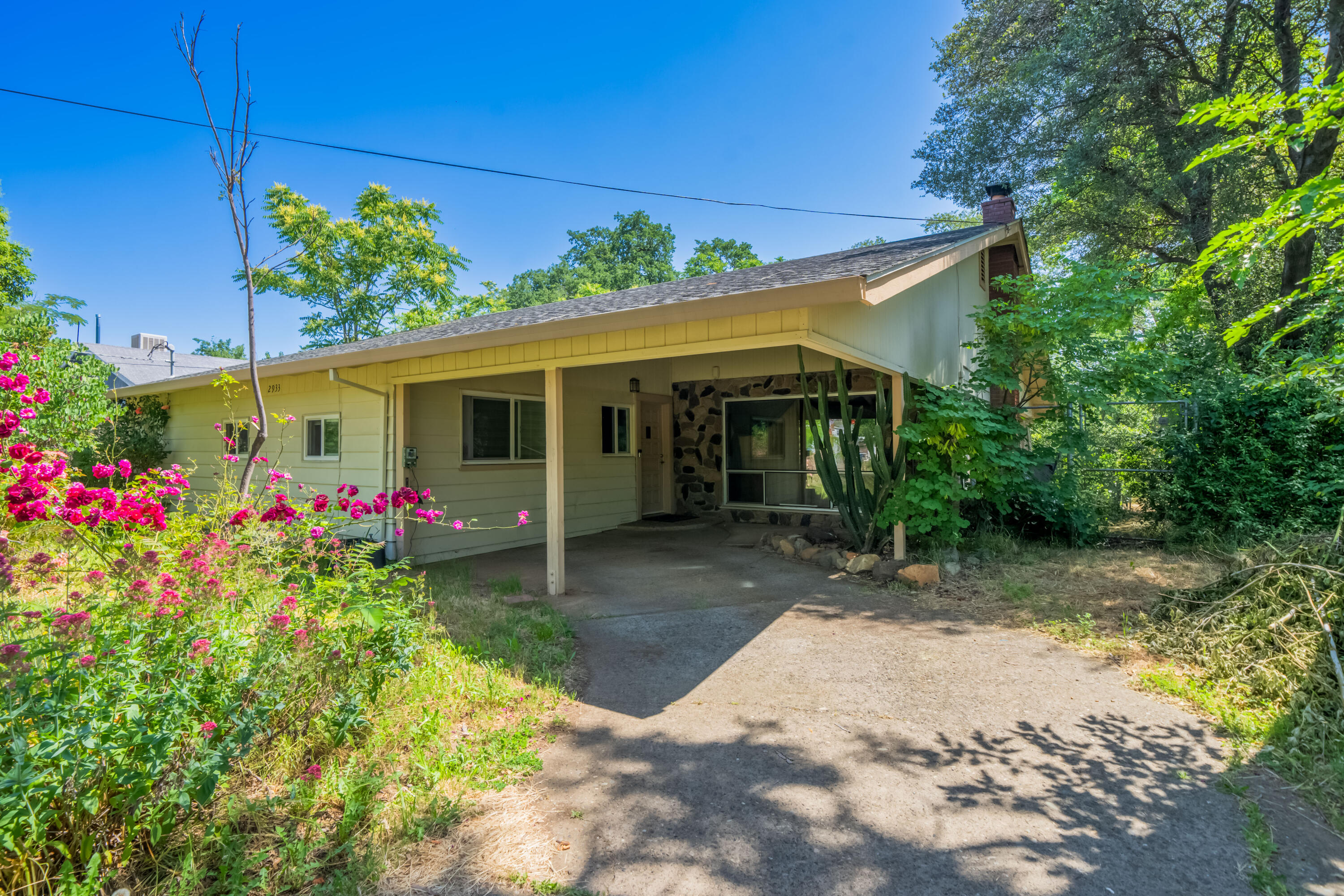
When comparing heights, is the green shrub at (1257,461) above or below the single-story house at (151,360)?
below

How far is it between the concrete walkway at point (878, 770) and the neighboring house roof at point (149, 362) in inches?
788

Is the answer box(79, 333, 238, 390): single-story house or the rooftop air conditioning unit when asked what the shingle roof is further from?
the rooftop air conditioning unit

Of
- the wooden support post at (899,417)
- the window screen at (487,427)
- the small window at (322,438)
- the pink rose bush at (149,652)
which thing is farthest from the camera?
the small window at (322,438)

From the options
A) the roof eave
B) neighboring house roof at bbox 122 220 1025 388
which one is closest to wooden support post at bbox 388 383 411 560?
the roof eave

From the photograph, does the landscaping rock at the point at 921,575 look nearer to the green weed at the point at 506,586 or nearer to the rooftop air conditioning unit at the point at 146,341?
the green weed at the point at 506,586

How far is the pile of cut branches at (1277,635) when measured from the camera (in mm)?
2934

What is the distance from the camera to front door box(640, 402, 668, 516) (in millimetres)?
10281

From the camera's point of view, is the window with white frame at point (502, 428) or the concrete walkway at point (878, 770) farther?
the window with white frame at point (502, 428)

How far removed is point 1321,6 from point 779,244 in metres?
20.0

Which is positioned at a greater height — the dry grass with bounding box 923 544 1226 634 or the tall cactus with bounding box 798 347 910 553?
the tall cactus with bounding box 798 347 910 553

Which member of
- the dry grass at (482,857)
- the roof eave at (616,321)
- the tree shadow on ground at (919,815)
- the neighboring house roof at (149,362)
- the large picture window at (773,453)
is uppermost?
the neighboring house roof at (149,362)

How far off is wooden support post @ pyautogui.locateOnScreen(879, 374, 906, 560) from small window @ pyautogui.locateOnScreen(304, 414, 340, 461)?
6746 mm

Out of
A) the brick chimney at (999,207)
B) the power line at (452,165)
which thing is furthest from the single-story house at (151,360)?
the brick chimney at (999,207)

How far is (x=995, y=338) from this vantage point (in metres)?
6.87
